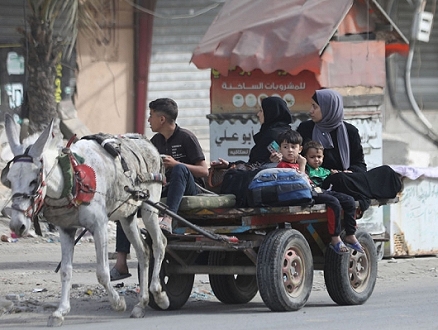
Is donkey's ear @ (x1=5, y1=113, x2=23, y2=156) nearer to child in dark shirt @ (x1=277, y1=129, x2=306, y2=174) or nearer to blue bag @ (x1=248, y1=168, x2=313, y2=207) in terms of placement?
blue bag @ (x1=248, y1=168, x2=313, y2=207)

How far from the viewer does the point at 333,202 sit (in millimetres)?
8289

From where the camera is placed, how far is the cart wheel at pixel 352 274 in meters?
8.62

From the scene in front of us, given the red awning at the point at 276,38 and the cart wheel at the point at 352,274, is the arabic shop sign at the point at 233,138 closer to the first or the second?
the red awning at the point at 276,38

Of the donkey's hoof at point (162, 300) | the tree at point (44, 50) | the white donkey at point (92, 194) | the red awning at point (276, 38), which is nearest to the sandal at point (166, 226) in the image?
the white donkey at point (92, 194)

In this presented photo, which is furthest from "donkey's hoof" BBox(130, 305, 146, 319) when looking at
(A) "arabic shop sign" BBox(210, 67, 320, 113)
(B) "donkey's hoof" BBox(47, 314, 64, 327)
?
(A) "arabic shop sign" BBox(210, 67, 320, 113)

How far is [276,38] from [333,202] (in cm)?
581

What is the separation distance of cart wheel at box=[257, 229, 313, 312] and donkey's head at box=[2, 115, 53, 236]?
1.80 m

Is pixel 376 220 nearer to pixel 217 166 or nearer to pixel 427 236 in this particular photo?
pixel 427 236

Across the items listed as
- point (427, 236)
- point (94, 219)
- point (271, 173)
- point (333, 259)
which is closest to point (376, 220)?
point (427, 236)

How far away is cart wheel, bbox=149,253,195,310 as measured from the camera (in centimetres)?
865

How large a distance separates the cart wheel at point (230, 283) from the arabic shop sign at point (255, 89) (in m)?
4.83

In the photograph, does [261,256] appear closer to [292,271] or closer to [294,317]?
[292,271]

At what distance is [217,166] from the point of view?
8898 mm

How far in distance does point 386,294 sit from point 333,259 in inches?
53.1
